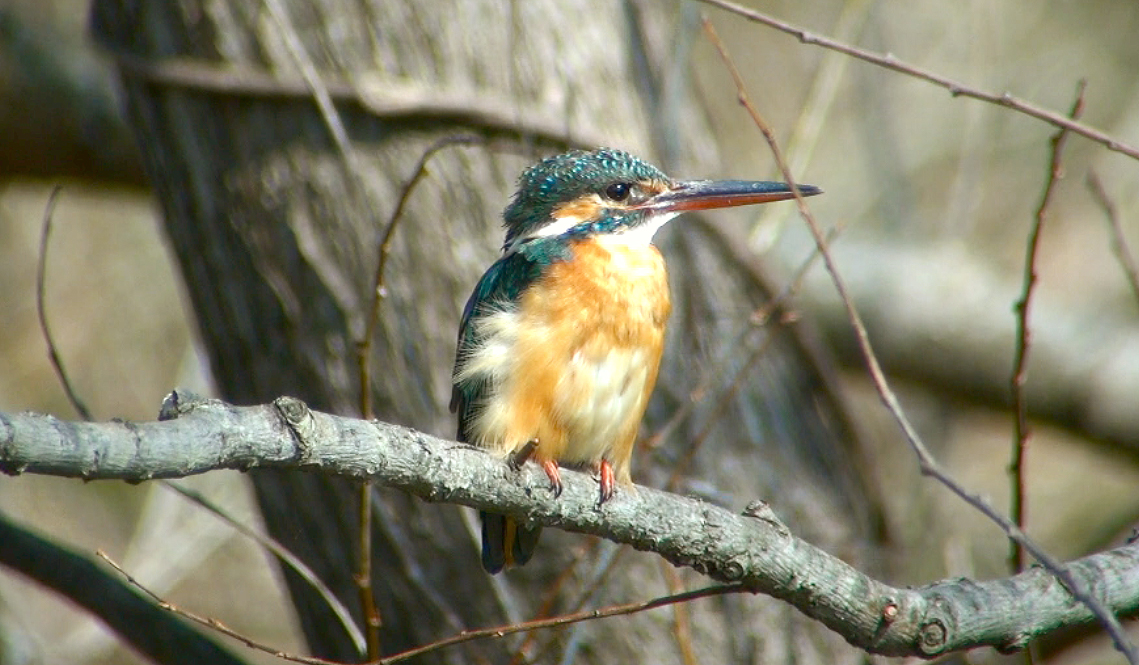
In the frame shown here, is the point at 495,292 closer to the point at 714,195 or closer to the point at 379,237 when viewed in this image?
the point at 379,237

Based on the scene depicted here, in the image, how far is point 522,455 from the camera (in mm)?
2047

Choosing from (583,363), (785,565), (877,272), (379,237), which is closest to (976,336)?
(877,272)

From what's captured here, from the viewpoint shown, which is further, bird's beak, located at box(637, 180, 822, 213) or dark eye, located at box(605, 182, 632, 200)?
dark eye, located at box(605, 182, 632, 200)

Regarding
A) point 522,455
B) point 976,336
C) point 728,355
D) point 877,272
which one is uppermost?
point 877,272

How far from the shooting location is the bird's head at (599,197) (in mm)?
3098

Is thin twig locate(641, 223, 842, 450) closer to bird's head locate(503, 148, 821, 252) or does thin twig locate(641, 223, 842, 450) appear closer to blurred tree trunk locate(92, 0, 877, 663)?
blurred tree trunk locate(92, 0, 877, 663)

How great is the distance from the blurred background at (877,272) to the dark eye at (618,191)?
71 cm

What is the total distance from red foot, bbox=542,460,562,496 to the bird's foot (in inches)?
3.9

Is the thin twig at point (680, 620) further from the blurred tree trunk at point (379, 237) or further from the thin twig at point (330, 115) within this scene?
the thin twig at point (330, 115)

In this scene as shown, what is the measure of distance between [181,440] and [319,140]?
1961 mm

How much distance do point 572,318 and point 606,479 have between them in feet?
1.66

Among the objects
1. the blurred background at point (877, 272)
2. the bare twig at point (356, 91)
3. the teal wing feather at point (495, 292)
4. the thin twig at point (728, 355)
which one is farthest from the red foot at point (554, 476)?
the blurred background at point (877, 272)

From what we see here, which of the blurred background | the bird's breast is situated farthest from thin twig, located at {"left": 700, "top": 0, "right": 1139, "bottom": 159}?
the blurred background

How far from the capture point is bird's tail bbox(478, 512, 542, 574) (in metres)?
2.93
